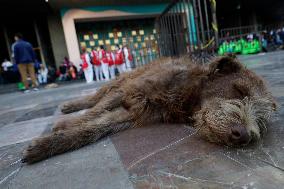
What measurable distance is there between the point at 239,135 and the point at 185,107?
3.23ft

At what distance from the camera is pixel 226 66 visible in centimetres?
267

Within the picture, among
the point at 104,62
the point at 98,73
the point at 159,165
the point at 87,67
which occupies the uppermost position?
the point at 104,62

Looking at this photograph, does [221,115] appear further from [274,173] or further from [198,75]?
[198,75]

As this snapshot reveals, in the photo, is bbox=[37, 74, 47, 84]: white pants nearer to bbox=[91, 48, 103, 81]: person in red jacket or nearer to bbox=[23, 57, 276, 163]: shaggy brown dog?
bbox=[91, 48, 103, 81]: person in red jacket

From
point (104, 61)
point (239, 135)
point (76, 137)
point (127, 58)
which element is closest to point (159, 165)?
point (239, 135)

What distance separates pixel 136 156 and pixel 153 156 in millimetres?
124

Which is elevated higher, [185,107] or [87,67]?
[87,67]

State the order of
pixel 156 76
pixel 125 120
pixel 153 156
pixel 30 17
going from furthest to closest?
pixel 30 17 < pixel 156 76 < pixel 125 120 < pixel 153 156

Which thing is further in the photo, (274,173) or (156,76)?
(156,76)

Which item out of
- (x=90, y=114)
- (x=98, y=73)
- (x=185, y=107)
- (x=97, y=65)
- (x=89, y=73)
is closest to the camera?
(x=185, y=107)

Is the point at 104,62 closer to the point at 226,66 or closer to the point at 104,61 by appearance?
the point at 104,61

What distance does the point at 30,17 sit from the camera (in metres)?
17.6

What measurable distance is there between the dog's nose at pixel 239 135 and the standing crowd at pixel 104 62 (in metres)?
12.4

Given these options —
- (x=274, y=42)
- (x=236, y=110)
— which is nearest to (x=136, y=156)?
(x=236, y=110)
